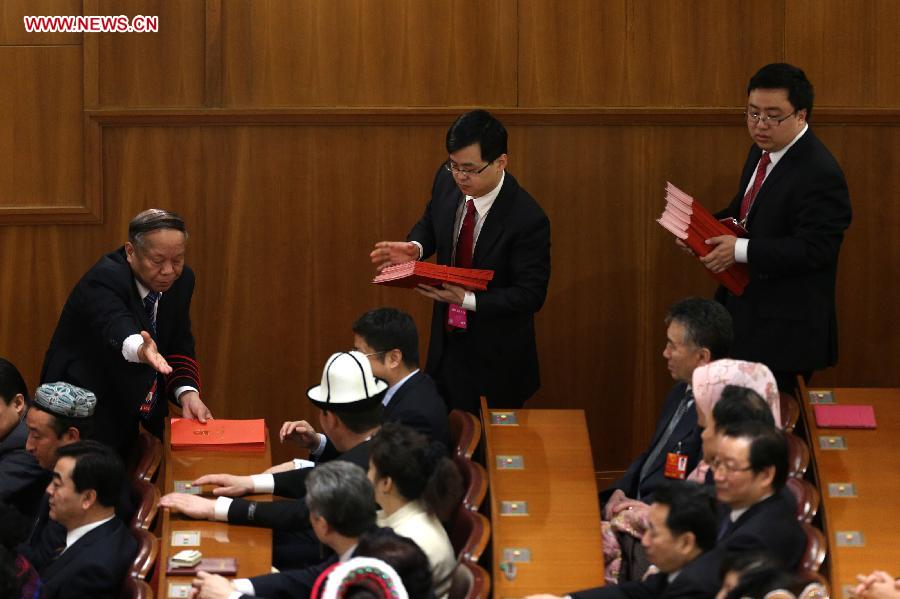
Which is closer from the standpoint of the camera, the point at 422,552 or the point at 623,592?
the point at 422,552

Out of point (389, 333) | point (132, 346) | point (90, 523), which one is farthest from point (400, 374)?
point (90, 523)

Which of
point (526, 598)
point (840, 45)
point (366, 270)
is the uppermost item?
point (840, 45)

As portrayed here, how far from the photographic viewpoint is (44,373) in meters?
5.16

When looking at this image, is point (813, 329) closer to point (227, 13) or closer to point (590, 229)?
point (590, 229)

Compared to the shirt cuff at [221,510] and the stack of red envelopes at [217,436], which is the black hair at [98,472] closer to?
the shirt cuff at [221,510]

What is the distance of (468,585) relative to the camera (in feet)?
13.4

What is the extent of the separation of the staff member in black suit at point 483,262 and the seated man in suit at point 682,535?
1517 mm

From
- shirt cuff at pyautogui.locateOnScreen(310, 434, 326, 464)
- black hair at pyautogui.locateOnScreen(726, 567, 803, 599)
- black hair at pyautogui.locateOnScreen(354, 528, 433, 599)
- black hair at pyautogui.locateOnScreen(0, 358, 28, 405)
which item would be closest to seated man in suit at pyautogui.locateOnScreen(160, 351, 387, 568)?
shirt cuff at pyautogui.locateOnScreen(310, 434, 326, 464)

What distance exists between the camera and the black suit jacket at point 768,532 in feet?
12.6

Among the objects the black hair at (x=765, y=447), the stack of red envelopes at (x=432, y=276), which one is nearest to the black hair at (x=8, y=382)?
the stack of red envelopes at (x=432, y=276)

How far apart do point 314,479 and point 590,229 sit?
8.48ft

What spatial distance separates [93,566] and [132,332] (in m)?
0.95

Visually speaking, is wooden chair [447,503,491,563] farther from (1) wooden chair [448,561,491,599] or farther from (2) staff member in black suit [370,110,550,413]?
(2) staff member in black suit [370,110,550,413]

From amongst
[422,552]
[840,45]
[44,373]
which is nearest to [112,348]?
[44,373]
